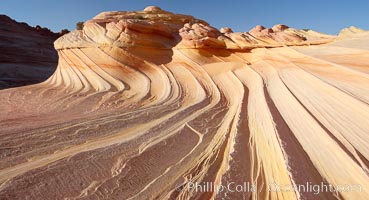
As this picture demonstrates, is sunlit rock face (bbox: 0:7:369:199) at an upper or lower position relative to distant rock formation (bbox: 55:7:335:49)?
lower

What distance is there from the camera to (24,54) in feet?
73.4

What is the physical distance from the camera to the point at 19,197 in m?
2.33

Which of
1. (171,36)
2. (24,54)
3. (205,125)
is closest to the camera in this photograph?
(205,125)

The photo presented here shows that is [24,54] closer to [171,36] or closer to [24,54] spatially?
[24,54]

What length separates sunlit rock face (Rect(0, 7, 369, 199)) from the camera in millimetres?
2643

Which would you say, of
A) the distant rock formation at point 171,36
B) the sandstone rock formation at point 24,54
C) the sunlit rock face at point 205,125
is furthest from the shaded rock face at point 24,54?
the sunlit rock face at point 205,125

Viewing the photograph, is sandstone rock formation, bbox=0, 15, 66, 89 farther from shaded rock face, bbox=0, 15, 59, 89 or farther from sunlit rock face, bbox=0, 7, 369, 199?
sunlit rock face, bbox=0, 7, 369, 199

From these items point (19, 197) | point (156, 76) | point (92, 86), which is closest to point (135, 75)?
point (156, 76)

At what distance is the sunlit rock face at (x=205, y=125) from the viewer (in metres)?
2.64

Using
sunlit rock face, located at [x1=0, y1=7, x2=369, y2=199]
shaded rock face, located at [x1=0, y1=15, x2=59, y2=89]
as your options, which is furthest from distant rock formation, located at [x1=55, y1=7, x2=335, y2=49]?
shaded rock face, located at [x1=0, y1=15, x2=59, y2=89]

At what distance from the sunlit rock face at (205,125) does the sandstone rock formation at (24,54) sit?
9.61 meters

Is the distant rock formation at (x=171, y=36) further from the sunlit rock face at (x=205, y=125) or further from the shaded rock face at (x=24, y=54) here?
the shaded rock face at (x=24, y=54)

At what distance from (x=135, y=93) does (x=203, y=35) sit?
10.8 ft

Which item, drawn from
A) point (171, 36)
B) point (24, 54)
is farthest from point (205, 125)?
point (24, 54)
